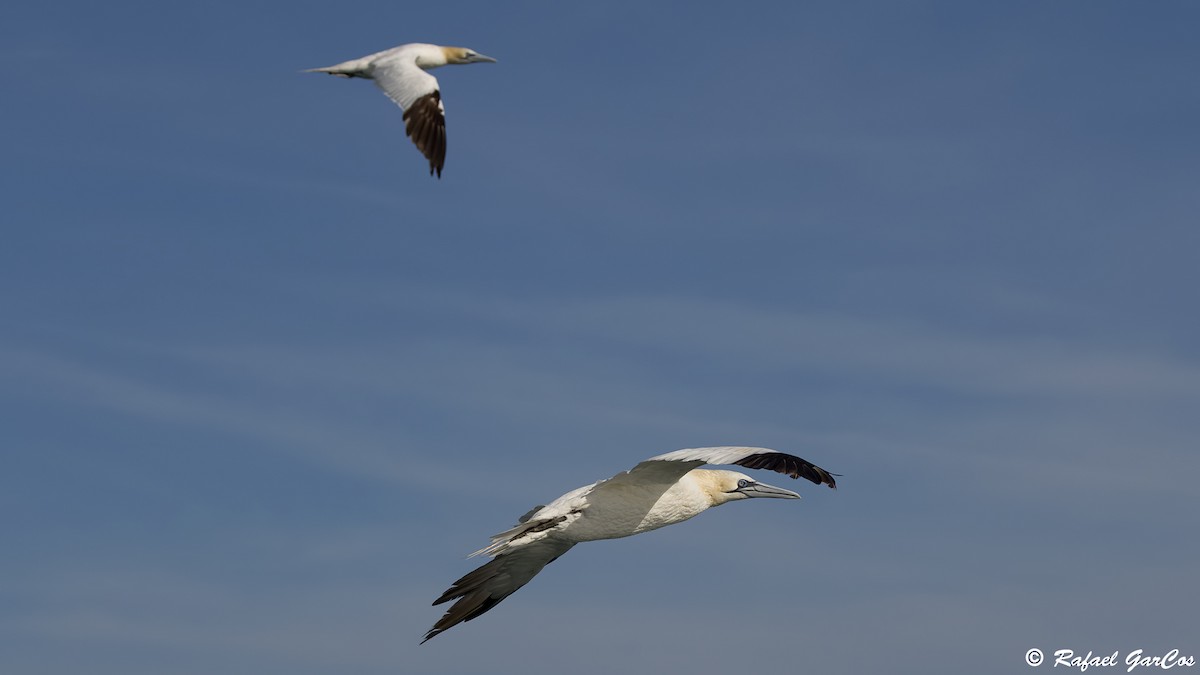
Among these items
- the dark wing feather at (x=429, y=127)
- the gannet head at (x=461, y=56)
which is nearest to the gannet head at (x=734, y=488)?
the dark wing feather at (x=429, y=127)

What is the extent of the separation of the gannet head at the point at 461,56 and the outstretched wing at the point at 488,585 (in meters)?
11.1

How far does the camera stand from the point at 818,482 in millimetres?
25000

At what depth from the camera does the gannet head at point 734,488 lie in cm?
2923

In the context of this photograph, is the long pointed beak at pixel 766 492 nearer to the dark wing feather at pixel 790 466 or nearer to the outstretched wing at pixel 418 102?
the dark wing feather at pixel 790 466

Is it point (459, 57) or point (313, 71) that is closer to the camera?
point (313, 71)

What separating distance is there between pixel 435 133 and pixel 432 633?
33.3ft

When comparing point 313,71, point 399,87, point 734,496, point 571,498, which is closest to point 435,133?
point 399,87

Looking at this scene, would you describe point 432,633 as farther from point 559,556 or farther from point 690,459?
point 690,459

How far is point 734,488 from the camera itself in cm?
2955

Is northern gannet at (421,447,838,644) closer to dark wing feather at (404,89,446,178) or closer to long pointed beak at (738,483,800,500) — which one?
long pointed beak at (738,483,800,500)

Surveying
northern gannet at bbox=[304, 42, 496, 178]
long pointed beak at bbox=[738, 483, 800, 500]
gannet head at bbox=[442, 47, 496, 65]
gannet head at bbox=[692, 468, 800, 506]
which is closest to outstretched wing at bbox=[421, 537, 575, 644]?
gannet head at bbox=[692, 468, 800, 506]

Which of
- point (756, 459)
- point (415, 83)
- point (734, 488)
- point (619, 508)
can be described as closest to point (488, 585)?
point (619, 508)

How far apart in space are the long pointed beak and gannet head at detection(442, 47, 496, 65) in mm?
11565

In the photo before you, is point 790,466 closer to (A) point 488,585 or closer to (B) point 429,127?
(A) point 488,585
